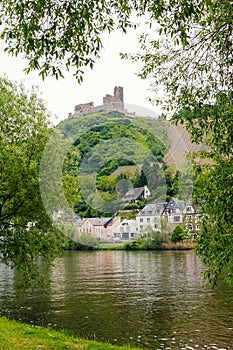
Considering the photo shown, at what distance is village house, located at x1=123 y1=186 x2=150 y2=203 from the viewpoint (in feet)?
53.8

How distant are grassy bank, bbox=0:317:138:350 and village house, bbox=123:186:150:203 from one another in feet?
20.5

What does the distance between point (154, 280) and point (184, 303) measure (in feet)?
24.6

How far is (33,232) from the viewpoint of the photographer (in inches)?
664

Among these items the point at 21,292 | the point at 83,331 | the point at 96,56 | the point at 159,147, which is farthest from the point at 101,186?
the point at 96,56

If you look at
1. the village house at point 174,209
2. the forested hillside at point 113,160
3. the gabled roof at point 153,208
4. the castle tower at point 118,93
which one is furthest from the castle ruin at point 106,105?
the gabled roof at point 153,208

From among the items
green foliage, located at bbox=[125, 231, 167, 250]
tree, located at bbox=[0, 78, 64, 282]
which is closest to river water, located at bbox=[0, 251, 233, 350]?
tree, located at bbox=[0, 78, 64, 282]

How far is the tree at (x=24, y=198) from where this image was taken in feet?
52.7

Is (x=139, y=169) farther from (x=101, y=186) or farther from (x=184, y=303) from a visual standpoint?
(x=184, y=303)

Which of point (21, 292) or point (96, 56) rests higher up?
point (96, 56)

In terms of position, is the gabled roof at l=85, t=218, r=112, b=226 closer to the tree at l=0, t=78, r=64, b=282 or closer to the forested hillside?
the forested hillside

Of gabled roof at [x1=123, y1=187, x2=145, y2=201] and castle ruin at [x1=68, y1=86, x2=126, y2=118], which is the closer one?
gabled roof at [x1=123, y1=187, x2=145, y2=201]

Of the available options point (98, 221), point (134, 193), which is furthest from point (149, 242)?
point (134, 193)

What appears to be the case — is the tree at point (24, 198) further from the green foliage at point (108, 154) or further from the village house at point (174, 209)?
the village house at point (174, 209)

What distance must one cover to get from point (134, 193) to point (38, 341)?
7.85m
